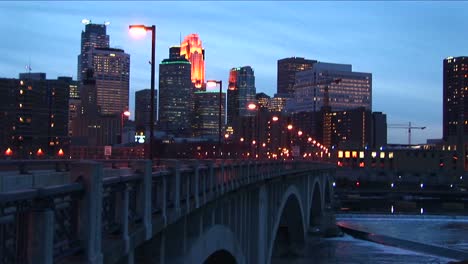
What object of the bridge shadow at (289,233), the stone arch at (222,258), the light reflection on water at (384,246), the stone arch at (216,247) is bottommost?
the light reflection on water at (384,246)

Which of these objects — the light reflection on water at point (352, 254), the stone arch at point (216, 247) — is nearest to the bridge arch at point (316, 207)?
the light reflection on water at point (352, 254)

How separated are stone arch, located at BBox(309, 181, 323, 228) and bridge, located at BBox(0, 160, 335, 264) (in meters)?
60.5

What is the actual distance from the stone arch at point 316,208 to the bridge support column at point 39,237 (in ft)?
287

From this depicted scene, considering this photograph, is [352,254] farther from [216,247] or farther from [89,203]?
[89,203]

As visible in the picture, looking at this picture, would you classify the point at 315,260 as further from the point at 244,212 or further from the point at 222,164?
the point at 222,164

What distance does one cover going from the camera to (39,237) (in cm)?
738

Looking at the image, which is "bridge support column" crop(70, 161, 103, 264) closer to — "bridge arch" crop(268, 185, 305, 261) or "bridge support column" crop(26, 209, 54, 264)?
"bridge support column" crop(26, 209, 54, 264)

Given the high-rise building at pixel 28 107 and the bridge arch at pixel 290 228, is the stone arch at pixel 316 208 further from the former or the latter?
the high-rise building at pixel 28 107

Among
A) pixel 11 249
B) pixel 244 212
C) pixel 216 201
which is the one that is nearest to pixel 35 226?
pixel 11 249

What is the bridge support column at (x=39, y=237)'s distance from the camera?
735 centimetres

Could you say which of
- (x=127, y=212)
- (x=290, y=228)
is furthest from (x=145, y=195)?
(x=290, y=228)

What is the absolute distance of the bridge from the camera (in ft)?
24.6

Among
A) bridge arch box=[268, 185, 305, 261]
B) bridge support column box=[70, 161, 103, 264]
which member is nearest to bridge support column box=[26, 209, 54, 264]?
bridge support column box=[70, 161, 103, 264]

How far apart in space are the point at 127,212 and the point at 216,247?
1201cm
